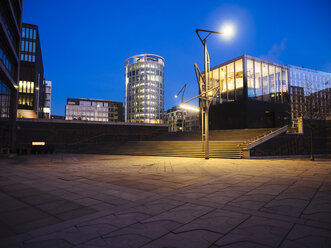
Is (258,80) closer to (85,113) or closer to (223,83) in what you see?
(223,83)

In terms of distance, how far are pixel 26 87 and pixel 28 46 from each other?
14049 mm

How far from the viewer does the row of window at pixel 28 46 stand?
64250mm

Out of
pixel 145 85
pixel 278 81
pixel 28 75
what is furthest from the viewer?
pixel 145 85

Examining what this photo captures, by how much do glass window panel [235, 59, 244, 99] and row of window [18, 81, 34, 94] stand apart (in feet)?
187

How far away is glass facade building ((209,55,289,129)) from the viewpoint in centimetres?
3444

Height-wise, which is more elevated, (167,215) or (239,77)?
(239,77)

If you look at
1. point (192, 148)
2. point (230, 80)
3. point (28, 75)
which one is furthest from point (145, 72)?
point (192, 148)

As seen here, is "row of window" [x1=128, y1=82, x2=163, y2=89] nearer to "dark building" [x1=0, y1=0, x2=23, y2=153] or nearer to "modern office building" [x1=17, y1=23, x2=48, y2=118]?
"modern office building" [x1=17, y1=23, x2=48, y2=118]

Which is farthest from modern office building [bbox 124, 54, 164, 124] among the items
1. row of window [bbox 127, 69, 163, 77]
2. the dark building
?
the dark building

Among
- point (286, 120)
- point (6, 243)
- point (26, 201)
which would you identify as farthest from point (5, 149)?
point (286, 120)

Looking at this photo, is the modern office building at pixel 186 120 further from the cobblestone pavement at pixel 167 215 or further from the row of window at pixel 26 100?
the cobblestone pavement at pixel 167 215

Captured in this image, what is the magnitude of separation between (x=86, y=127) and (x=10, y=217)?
33938 mm

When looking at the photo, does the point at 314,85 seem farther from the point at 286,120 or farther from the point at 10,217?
the point at 10,217

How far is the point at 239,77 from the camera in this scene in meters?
35.5
